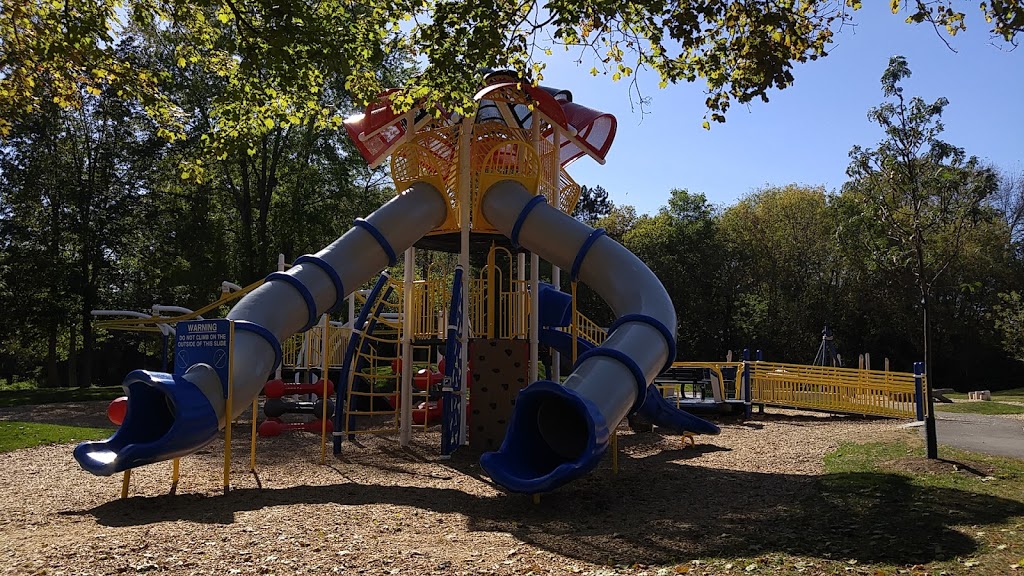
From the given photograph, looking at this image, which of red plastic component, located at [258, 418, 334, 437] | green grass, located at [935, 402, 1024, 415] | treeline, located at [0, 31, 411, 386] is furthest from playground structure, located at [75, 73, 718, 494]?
treeline, located at [0, 31, 411, 386]

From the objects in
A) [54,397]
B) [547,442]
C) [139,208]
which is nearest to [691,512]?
[547,442]

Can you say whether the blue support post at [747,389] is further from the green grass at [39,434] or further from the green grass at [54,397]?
the green grass at [54,397]

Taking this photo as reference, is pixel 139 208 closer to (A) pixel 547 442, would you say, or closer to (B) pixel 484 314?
(B) pixel 484 314

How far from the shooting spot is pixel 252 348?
792 centimetres

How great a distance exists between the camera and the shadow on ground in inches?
208

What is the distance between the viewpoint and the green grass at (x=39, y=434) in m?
12.7

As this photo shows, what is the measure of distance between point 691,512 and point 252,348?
4708 mm

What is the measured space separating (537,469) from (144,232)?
27.7 meters

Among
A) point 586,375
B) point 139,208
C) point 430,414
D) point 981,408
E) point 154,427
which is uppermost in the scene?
point 139,208

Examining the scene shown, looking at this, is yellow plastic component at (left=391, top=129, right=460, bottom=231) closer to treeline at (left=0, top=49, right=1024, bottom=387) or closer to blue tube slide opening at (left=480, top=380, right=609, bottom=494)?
treeline at (left=0, top=49, right=1024, bottom=387)

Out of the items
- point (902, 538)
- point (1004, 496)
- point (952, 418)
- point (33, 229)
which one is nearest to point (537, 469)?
point (902, 538)

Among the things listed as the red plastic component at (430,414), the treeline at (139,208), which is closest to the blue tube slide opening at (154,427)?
the red plastic component at (430,414)

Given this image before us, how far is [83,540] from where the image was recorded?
18.3ft

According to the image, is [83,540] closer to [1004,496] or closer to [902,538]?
[902,538]
